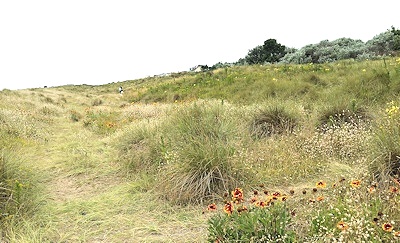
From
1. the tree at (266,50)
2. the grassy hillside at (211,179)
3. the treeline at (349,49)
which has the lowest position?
the grassy hillside at (211,179)

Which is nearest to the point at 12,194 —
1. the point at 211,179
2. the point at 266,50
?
the point at 211,179

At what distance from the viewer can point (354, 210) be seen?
8.00 feet

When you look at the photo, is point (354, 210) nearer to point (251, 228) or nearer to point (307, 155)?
point (251, 228)

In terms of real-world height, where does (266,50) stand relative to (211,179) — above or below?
above

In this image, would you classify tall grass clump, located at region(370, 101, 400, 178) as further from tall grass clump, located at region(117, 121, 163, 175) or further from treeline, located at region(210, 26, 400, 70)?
treeline, located at region(210, 26, 400, 70)

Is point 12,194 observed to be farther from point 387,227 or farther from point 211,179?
point 387,227

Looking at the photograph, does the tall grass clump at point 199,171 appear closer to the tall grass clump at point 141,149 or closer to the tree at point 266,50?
the tall grass clump at point 141,149

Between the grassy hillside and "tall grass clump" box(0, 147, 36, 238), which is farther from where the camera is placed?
"tall grass clump" box(0, 147, 36, 238)

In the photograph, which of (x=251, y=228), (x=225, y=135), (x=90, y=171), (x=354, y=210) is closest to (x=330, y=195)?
(x=354, y=210)

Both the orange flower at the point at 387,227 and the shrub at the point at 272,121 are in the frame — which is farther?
the shrub at the point at 272,121

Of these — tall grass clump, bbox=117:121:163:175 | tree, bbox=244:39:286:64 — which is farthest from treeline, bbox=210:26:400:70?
tall grass clump, bbox=117:121:163:175

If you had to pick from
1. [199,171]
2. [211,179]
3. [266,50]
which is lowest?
[211,179]

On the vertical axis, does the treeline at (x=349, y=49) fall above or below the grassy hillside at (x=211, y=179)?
above

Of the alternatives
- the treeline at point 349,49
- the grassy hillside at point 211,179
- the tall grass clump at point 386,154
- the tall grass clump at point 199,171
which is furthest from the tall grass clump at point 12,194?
the treeline at point 349,49
